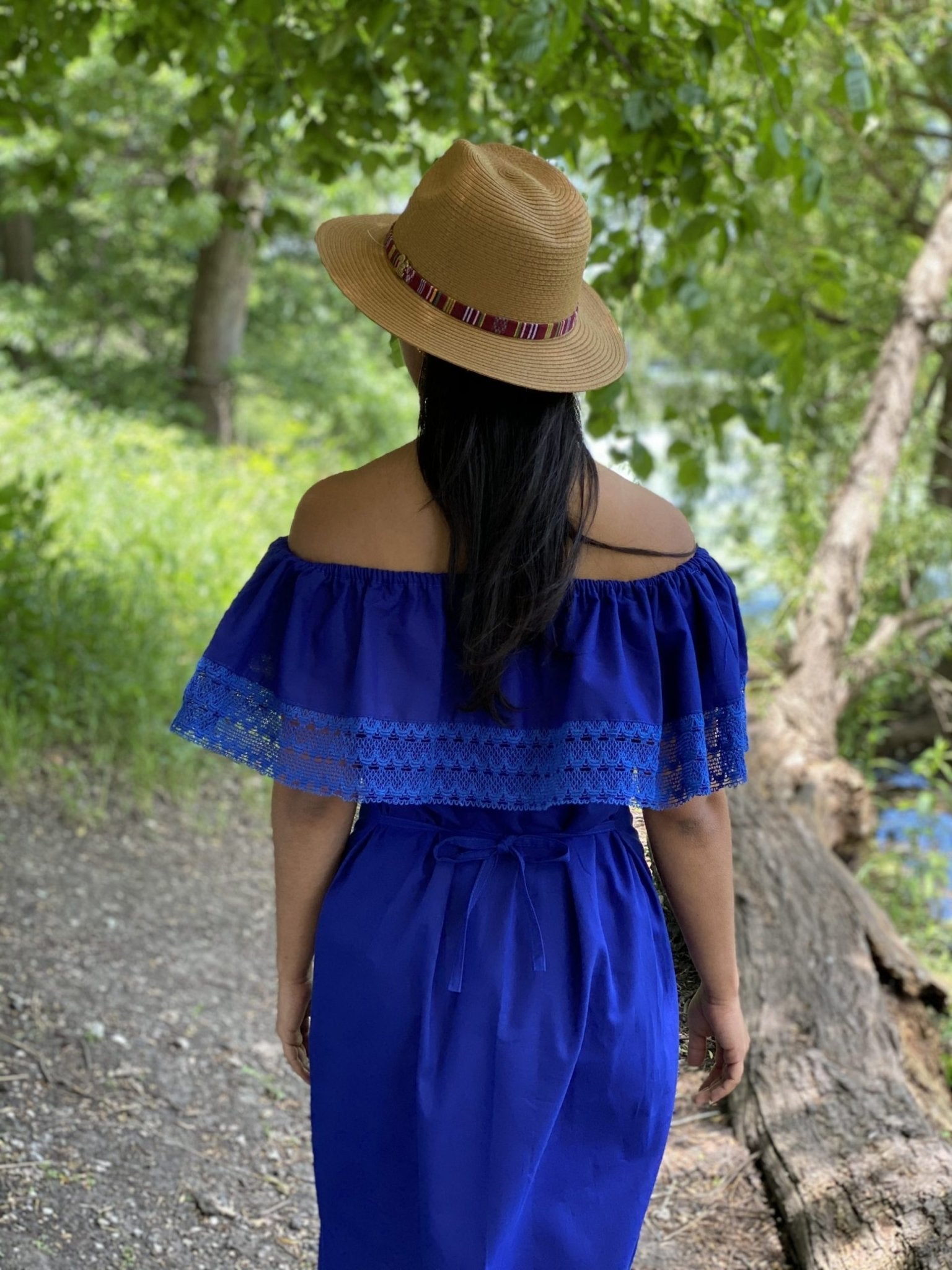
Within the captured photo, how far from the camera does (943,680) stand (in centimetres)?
629

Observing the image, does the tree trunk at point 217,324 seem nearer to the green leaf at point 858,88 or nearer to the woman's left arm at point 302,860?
the green leaf at point 858,88

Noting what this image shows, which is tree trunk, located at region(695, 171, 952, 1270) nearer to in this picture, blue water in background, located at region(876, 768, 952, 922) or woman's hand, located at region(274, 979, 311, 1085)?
blue water in background, located at region(876, 768, 952, 922)

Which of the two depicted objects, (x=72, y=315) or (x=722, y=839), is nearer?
(x=722, y=839)

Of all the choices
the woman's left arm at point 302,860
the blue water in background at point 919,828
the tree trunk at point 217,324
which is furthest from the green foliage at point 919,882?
the tree trunk at point 217,324

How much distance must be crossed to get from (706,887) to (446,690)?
435mm

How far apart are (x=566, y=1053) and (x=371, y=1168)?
30 centimetres

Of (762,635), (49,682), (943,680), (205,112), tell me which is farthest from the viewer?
(943,680)

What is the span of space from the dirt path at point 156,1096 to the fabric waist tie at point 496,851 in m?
0.48

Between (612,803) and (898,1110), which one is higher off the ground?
(612,803)

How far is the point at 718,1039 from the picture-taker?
174 centimetres

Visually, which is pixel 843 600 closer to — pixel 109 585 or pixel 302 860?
pixel 109 585

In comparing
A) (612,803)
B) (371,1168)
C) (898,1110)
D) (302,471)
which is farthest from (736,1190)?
(302,471)

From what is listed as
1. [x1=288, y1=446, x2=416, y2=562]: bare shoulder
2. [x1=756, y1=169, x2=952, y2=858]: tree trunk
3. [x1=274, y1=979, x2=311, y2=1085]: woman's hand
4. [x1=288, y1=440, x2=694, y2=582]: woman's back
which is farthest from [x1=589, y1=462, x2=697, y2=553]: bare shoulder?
[x1=756, y1=169, x2=952, y2=858]: tree trunk

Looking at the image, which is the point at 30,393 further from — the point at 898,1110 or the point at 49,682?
the point at 898,1110
